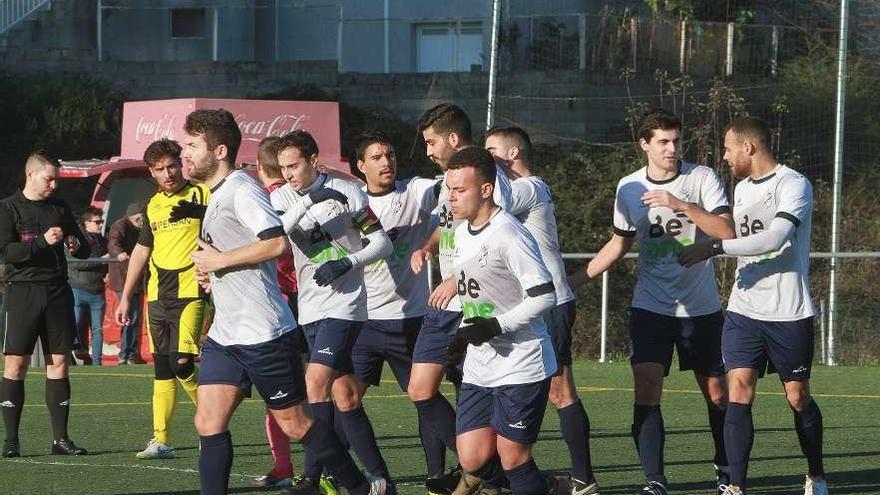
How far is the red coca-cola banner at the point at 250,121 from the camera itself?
22.0m

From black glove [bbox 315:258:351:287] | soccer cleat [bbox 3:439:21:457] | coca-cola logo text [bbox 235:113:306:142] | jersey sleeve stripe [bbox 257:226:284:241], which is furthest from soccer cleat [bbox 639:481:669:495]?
coca-cola logo text [bbox 235:113:306:142]

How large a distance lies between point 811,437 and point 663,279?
46.0 inches

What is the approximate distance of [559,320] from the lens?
29.2 ft

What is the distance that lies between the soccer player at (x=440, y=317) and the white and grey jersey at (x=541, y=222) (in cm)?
18

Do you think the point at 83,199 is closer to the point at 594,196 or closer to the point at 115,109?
the point at 115,109

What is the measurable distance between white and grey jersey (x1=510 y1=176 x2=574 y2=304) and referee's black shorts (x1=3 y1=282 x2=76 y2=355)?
3708mm

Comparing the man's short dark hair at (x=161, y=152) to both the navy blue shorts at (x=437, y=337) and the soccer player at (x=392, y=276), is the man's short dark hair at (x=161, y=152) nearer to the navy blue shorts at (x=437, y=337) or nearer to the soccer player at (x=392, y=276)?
the soccer player at (x=392, y=276)

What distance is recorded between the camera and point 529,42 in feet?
90.4

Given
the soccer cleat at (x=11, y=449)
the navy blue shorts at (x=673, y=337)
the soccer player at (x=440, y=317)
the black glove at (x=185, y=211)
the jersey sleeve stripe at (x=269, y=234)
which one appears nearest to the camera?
the jersey sleeve stripe at (x=269, y=234)

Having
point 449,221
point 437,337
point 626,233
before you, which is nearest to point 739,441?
point 626,233

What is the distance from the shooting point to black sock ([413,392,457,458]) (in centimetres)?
881

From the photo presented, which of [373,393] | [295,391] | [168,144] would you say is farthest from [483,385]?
[373,393]

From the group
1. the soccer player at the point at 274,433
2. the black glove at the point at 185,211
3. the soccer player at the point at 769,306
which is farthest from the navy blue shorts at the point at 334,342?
the soccer player at the point at 769,306

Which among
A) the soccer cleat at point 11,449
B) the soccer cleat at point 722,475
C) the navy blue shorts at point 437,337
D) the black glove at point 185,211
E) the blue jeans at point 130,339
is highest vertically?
the black glove at point 185,211
